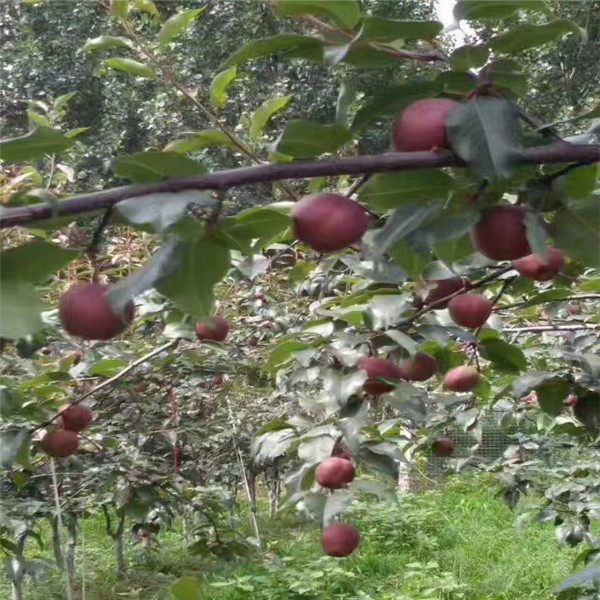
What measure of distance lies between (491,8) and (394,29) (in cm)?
10

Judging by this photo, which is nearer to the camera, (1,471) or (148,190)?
(148,190)

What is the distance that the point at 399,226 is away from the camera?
0.69 metres

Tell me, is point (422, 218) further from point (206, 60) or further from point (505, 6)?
point (206, 60)

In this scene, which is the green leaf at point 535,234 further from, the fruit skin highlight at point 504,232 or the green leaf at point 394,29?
the green leaf at point 394,29

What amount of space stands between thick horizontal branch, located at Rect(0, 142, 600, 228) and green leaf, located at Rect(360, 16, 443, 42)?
0.36ft

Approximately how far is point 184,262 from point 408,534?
6.14 m

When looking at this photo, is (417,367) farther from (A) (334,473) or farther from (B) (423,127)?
(B) (423,127)

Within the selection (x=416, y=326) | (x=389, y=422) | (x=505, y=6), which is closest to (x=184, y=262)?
(x=505, y=6)

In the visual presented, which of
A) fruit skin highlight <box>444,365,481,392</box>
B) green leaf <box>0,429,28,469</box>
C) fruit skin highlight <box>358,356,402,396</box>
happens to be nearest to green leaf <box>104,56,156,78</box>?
fruit skin highlight <box>358,356,402,396</box>

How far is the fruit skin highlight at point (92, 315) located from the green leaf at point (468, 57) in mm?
335

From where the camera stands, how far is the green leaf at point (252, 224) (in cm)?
70

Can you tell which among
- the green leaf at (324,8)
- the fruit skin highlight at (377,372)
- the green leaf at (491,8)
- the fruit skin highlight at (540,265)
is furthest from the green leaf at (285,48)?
the fruit skin highlight at (377,372)

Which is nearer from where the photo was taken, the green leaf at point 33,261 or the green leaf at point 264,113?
the green leaf at point 33,261

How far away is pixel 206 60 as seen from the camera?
345 inches
